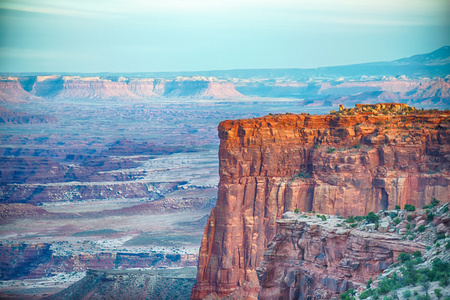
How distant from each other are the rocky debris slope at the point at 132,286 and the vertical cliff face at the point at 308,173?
8.22 metres

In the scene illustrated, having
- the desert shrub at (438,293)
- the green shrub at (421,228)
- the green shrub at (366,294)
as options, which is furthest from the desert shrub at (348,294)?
the desert shrub at (438,293)

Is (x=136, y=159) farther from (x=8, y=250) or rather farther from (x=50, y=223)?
(x=8, y=250)

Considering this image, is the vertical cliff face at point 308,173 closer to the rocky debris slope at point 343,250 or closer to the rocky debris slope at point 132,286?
the rocky debris slope at point 132,286

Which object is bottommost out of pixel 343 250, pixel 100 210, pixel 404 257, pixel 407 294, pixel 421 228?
pixel 100 210

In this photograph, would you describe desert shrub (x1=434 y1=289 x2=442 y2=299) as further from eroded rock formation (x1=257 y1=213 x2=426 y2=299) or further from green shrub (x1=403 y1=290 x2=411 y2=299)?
eroded rock formation (x1=257 y1=213 x2=426 y2=299)

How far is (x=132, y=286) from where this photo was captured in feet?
176

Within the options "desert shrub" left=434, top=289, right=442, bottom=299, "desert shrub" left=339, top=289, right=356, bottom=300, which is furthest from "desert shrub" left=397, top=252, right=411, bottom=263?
"desert shrub" left=434, top=289, right=442, bottom=299

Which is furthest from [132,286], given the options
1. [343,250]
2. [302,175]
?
[343,250]

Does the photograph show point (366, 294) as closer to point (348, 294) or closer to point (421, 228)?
point (348, 294)

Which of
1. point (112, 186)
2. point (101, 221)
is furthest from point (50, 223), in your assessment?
point (112, 186)

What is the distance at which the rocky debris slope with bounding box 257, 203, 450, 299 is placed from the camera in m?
26.5

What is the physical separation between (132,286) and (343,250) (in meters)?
27.2

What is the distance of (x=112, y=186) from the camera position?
429 ft

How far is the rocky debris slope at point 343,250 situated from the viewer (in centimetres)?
2650
